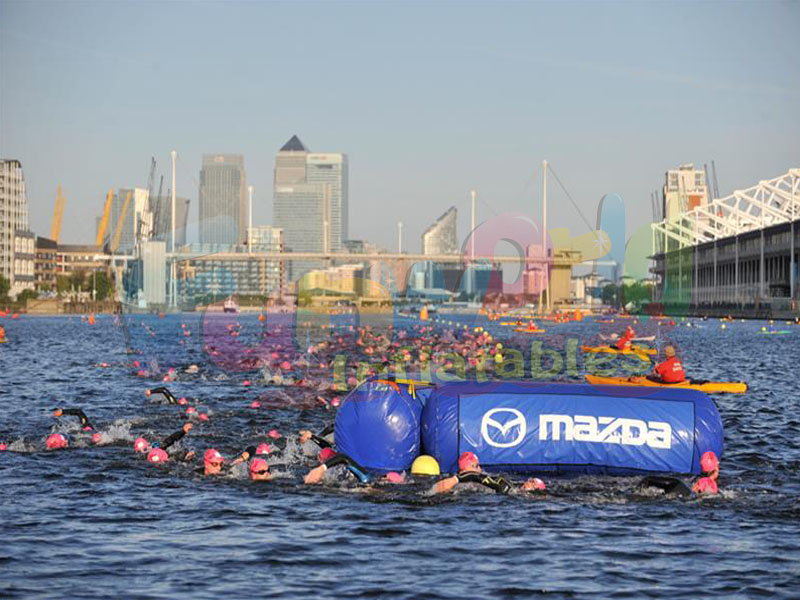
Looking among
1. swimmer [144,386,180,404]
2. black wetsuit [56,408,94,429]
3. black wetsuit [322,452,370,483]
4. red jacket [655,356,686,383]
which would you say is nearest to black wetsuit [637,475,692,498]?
black wetsuit [322,452,370,483]

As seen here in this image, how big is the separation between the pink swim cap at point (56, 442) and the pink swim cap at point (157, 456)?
2.50m

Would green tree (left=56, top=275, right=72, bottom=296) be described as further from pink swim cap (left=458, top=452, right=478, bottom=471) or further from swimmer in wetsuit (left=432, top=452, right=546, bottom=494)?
swimmer in wetsuit (left=432, top=452, right=546, bottom=494)

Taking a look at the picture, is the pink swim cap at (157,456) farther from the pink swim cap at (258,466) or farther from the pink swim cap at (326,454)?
the pink swim cap at (326,454)

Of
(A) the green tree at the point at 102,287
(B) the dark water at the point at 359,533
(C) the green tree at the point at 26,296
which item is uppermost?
(A) the green tree at the point at 102,287

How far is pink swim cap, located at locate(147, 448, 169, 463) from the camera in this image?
16.2 m

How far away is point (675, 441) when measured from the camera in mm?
14531

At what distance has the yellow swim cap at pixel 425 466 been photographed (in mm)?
14641

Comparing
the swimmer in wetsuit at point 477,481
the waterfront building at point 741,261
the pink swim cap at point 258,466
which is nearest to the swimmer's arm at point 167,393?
the pink swim cap at point 258,466

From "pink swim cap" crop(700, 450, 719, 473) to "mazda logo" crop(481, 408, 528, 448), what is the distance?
2.67 metres

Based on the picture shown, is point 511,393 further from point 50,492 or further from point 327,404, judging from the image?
point 327,404

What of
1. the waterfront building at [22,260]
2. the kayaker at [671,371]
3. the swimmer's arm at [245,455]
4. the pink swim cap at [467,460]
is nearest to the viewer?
the pink swim cap at [467,460]

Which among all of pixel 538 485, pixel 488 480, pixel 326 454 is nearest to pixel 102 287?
pixel 326 454

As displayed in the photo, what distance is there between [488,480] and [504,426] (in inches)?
42.8

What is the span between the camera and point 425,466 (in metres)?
14.6
